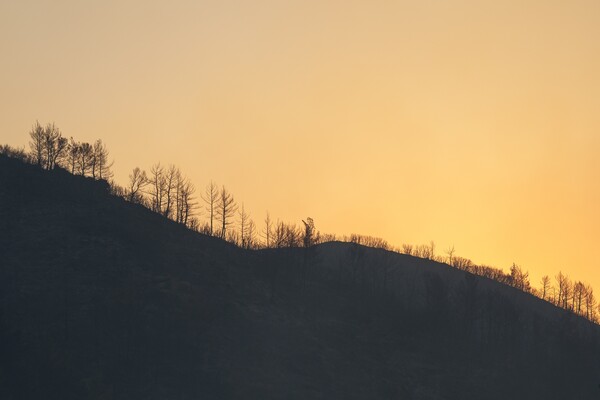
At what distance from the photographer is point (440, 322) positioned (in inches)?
4601

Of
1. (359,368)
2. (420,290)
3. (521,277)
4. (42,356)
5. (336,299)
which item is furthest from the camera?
(521,277)

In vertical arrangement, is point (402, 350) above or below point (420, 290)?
below

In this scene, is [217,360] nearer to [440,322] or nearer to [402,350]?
[402,350]

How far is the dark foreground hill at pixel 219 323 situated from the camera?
264 feet

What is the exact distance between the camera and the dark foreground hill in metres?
80.4

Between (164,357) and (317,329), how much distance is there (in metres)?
22.8

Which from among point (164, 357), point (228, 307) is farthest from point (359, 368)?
point (164, 357)

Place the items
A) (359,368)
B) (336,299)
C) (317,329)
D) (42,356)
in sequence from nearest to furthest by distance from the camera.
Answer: (42,356), (359,368), (317,329), (336,299)

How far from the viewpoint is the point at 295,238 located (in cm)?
11594

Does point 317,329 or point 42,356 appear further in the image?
point 317,329

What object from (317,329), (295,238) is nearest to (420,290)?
(295,238)

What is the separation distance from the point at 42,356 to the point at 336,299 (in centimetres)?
4731

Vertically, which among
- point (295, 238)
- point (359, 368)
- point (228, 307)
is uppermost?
point (295, 238)

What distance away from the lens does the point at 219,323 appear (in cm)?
9344
